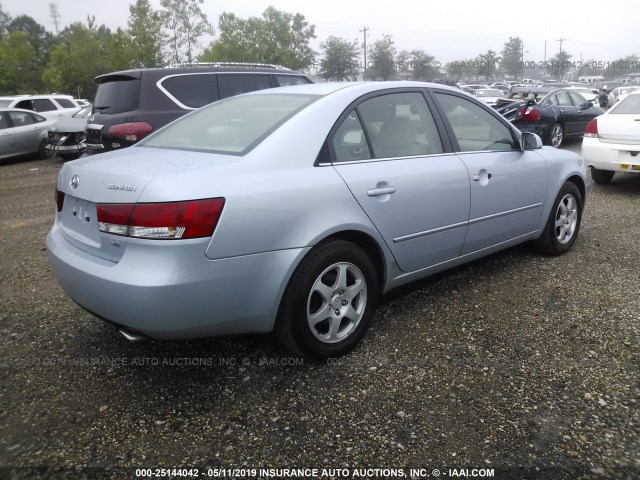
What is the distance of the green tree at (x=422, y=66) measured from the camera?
58.0 meters

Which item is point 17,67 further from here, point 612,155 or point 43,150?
point 612,155

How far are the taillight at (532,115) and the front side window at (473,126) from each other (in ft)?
29.1

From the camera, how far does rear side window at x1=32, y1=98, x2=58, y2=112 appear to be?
1588 cm

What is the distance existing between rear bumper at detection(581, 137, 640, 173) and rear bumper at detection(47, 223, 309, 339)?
6445 mm

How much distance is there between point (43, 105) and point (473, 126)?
1580 cm

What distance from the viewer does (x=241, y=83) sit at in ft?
24.3

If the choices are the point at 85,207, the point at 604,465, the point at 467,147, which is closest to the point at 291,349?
the point at 85,207

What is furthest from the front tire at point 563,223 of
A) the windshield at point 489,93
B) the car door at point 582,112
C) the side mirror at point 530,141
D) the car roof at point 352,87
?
the windshield at point 489,93

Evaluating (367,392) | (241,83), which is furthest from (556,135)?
(367,392)

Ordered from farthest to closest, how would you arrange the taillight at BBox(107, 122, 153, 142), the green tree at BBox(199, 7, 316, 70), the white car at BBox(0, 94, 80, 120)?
the green tree at BBox(199, 7, 316, 70) → the white car at BBox(0, 94, 80, 120) → the taillight at BBox(107, 122, 153, 142)

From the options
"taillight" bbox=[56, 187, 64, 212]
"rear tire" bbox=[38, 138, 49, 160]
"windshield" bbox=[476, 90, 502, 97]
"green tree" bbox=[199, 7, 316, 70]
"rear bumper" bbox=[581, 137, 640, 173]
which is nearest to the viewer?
"taillight" bbox=[56, 187, 64, 212]

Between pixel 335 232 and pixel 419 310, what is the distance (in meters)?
1.19

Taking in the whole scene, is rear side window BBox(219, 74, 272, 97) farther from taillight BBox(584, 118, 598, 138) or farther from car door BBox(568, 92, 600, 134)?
car door BBox(568, 92, 600, 134)

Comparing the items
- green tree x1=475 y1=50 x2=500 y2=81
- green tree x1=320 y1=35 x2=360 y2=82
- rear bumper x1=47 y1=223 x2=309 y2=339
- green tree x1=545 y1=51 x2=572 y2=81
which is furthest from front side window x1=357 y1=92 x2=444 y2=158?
green tree x1=545 y1=51 x2=572 y2=81
